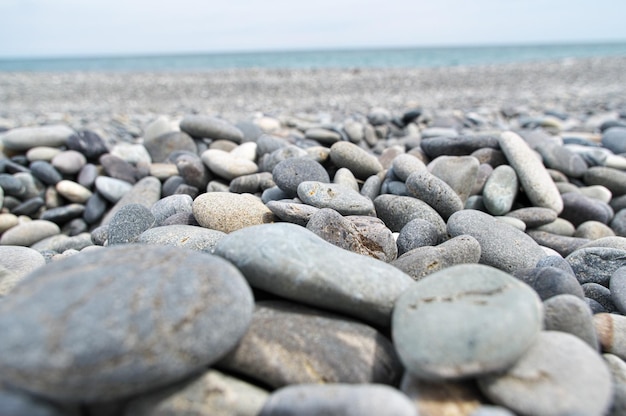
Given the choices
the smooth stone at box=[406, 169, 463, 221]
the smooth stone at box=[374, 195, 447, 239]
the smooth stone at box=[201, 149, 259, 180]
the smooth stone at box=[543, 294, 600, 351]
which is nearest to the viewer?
the smooth stone at box=[543, 294, 600, 351]

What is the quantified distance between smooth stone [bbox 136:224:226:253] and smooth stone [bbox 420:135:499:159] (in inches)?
95.0

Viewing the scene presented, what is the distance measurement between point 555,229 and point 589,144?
9.01 feet

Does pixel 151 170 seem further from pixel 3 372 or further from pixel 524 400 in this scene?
pixel 524 400

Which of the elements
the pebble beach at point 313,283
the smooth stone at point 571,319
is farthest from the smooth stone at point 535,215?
the smooth stone at point 571,319

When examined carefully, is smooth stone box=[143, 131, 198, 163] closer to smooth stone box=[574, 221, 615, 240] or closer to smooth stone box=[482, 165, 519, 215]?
smooth stone box=[482, 165, 519, 215]

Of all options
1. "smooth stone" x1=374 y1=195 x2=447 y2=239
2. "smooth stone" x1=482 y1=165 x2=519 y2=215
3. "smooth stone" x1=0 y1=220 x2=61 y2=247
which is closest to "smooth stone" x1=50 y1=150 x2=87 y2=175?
"smooth stone" x1=0 y1=220 x2=61 y2=247

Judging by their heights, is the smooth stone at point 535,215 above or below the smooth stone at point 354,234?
below

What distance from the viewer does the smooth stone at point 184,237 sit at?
7.82 feet

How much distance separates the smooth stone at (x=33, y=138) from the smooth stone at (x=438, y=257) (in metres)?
4.41

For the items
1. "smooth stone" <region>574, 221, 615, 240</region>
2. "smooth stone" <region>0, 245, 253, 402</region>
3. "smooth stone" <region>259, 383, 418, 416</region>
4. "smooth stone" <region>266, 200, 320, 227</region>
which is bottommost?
"smooth stone" <region>574, 221, 615, 240</region>

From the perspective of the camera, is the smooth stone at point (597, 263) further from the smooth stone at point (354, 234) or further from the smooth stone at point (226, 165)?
the smooth stone at point (226, 165)

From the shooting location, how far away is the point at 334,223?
8.14ft

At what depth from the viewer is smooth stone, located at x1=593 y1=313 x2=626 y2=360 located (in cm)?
193

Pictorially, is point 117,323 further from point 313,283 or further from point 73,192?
point 73,192
